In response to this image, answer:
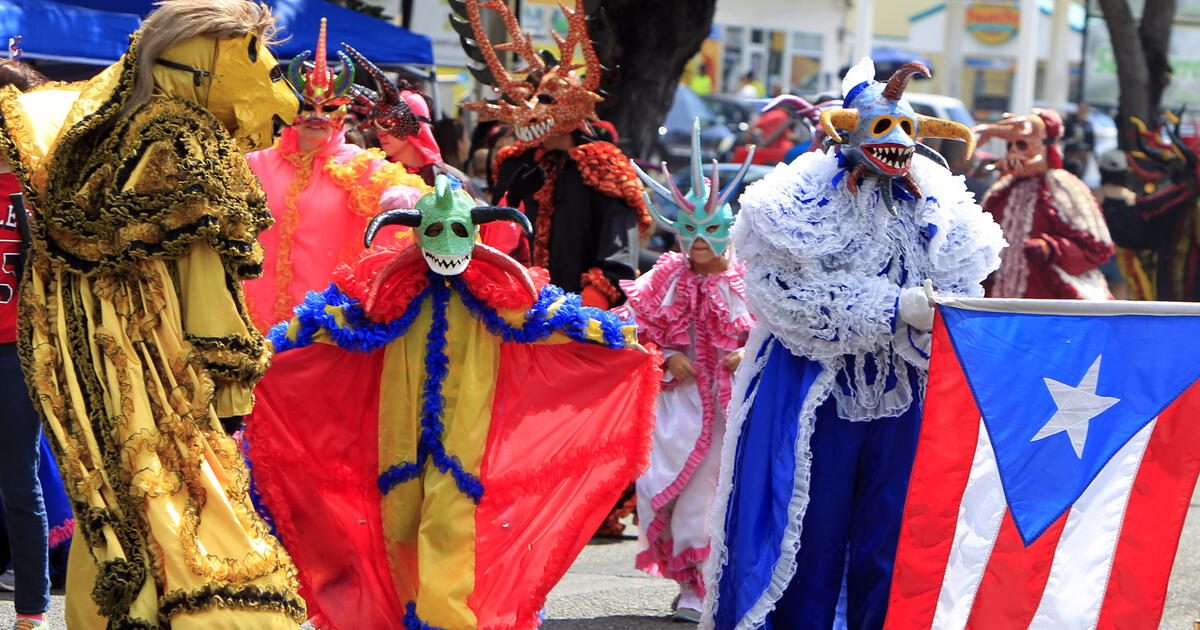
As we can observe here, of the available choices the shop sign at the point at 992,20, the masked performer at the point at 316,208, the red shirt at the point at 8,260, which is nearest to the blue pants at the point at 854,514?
the red shirt at the point at 8,260

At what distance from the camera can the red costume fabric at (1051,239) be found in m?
8.48

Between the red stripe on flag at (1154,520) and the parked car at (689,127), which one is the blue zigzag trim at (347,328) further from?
the parked car at (689,127)

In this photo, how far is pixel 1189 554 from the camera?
7.35 meters

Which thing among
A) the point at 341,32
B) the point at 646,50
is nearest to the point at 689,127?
the point at 646,50

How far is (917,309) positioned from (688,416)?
1633mm

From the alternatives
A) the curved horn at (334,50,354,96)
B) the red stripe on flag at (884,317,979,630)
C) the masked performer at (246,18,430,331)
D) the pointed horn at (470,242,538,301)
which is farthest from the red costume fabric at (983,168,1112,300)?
the pointed horn at (470,242,538,301)

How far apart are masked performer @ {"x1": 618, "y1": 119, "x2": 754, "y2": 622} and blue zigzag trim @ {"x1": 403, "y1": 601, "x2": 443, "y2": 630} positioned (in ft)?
4.13

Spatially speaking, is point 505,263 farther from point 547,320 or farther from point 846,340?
point 846,340

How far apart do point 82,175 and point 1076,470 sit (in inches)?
113

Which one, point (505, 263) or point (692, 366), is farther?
point (692, 366)

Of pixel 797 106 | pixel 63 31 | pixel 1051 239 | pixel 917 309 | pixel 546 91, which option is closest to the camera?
pixel 917 309

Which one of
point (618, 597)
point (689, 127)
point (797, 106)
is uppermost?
point (797, 106)

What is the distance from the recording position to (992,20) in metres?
40.2

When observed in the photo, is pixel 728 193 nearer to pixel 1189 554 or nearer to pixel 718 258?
pixel 718 258
